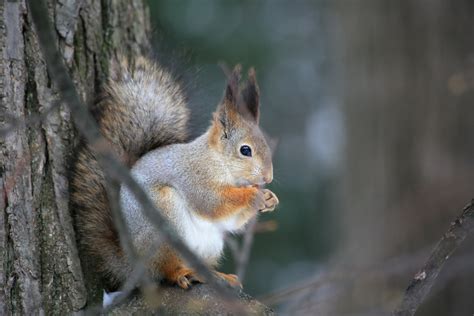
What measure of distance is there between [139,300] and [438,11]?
175cm

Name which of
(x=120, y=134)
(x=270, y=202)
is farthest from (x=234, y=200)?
(x=120, y=134)

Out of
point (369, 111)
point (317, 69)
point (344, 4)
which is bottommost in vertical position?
point (369, 111)

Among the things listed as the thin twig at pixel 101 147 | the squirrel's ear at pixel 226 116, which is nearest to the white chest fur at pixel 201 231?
the squirrel's ear at pixel 226 116

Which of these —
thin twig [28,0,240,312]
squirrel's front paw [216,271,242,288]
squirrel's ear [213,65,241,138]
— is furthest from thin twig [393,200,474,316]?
squirrel's ear [213,65,241,138]

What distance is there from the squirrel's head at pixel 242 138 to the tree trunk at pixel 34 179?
42 cm

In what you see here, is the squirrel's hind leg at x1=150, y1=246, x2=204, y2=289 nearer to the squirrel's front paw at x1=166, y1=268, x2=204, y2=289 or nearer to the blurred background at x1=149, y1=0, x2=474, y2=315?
the squirrel's front paw at x1=166, y1=268, x2=204, y2=289

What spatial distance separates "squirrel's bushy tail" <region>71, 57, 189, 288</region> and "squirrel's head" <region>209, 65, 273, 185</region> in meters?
0.14

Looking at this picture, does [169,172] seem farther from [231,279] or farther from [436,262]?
[436,262]

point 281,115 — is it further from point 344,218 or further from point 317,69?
point 344,218

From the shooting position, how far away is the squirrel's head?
2.10 meters

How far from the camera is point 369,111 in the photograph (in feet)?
10.4

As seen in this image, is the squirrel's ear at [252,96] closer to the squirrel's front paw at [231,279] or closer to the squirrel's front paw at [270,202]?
the squirrel's front paw at [270,202]

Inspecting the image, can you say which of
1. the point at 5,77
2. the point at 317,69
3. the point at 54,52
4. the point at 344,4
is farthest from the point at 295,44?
the point at 54,52

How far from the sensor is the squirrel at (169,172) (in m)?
1.94
